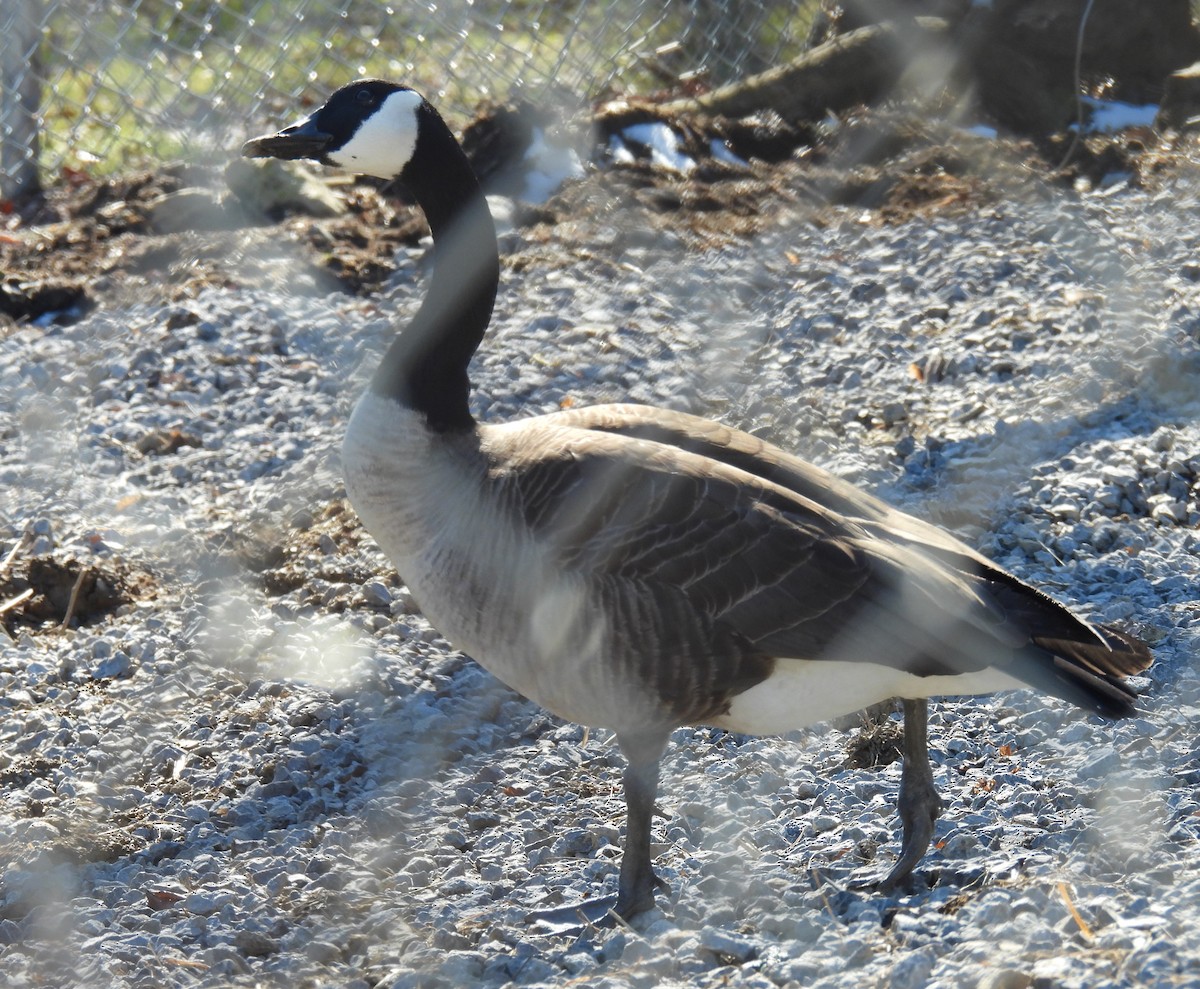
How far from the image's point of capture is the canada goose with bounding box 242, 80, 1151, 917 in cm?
294

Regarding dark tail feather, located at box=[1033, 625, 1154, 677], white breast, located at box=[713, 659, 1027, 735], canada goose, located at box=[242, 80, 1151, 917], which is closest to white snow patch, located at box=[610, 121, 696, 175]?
canada goose, located at box=[242, 80, 1151, 917]

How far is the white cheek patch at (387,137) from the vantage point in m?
3.45

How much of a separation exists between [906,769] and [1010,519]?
1556mm

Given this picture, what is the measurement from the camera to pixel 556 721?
385 centimetres

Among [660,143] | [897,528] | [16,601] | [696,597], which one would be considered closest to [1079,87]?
[660,143]

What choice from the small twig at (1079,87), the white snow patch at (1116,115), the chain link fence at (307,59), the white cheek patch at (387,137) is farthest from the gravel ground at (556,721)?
the chain link fence at (307,59)

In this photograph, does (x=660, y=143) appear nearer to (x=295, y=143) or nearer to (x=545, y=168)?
(x=545, y=168)

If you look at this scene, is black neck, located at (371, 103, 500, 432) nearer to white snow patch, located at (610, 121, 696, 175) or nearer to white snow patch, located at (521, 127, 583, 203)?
white snow patch, located at (521, 127, 583, 203)

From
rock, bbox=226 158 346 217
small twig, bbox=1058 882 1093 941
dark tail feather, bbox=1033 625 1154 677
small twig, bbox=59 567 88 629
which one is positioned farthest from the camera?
rock, bbox=226 158 346 217

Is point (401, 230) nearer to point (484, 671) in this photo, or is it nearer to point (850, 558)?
point (484, 671)

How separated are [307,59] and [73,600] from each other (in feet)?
15.0

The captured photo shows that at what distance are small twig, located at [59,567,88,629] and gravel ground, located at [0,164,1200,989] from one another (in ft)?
0.16

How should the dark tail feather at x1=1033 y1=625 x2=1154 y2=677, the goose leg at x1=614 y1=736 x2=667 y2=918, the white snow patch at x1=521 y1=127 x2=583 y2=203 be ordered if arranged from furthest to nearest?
1. the white snow patch at x1=521 y1=127 x2=583 y2=203
2. the goose leg at x1=614 y1=736 x2=667 y2=918
3. the dark tail feather at x1=1033 y1=625 x2=1154 y2=677

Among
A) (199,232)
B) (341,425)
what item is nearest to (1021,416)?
(341,425)
